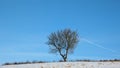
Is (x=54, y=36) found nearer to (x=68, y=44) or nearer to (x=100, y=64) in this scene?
(x=68, y=44)

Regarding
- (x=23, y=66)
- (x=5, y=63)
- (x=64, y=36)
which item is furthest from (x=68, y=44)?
(x=23, y=66)

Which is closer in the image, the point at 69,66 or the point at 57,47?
the point at 69,66

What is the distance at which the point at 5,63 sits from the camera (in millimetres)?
53000

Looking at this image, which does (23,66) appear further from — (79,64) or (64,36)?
(64,36)

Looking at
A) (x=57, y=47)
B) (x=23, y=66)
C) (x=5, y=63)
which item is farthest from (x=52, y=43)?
(x=23, y=66)

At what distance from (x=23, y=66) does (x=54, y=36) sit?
25675mm

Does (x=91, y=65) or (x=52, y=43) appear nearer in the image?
(x=91, y=65)

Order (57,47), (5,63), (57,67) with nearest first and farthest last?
1. (57,67)
2. (5,63)
3. (57,47)

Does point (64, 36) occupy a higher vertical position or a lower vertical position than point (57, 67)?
higher

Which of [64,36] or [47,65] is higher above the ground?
[64,36]

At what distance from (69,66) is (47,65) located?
3.26 metres

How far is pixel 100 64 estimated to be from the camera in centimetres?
4659

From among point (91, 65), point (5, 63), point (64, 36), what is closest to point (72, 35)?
point (64, 36)

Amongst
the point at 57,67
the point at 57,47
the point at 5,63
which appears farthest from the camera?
the point at 57,47
